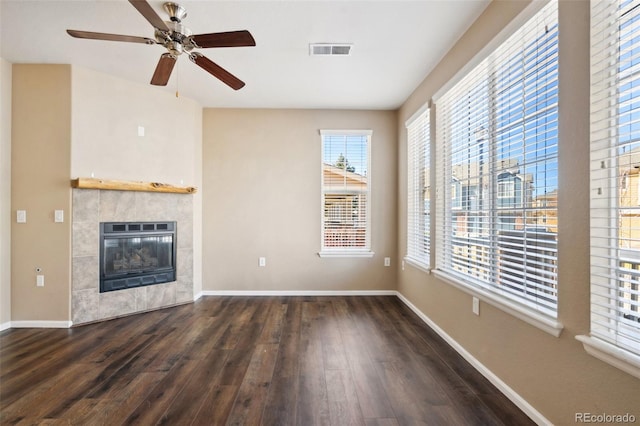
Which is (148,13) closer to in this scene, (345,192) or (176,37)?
(176,37)

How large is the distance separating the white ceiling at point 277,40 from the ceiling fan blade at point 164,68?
394 millimetres

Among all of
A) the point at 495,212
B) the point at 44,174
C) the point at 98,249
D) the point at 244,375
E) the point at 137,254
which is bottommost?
the point at 244,375

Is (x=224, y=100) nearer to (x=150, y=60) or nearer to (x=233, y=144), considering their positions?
(x=233, y=144)

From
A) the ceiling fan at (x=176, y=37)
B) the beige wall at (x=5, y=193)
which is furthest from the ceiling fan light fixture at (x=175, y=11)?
the beige wall at (x=5, y=193)

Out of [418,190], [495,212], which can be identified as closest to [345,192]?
[418,190]

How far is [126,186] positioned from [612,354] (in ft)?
14.0

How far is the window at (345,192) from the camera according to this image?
14.3 feet

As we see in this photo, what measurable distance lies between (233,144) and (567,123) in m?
3.88

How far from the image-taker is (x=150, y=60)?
2.98 meters

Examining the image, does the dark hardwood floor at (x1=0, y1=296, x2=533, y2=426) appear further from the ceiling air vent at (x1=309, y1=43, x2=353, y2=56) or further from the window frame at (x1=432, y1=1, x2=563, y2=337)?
the ceiling air vent at (x1=309, y1=43, x2=353, y2=56)

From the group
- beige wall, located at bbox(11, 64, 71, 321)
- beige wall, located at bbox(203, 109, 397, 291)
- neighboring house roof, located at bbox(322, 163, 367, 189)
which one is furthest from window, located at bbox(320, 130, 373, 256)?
beige wall, located at bbox(11, 64, 71, 321)

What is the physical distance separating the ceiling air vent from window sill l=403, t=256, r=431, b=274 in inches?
95.9

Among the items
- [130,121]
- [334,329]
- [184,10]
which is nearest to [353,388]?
[334,329]

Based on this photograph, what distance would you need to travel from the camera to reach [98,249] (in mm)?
3229
